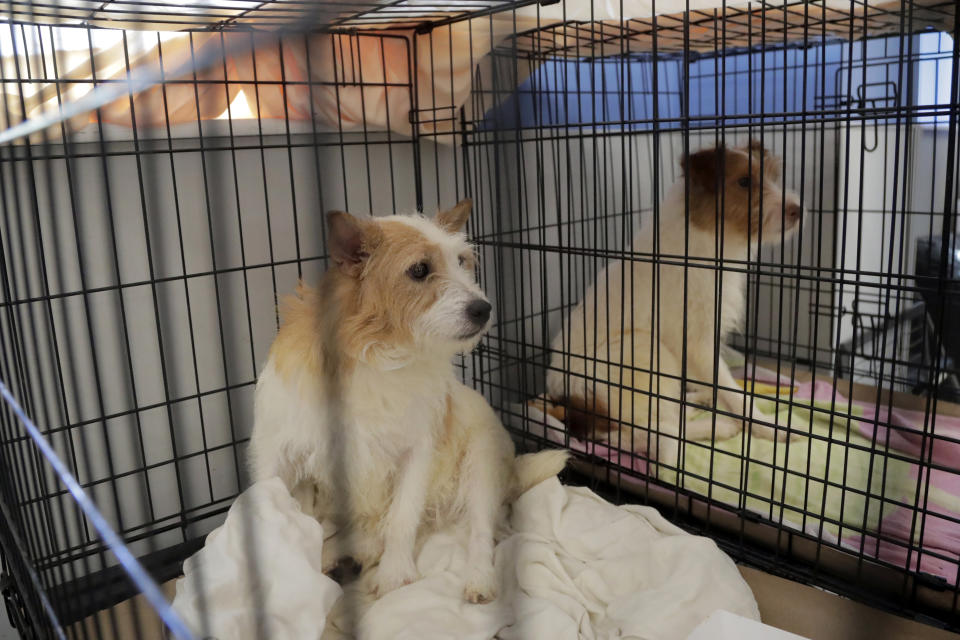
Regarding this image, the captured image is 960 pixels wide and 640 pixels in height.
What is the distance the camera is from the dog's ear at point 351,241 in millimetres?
1451

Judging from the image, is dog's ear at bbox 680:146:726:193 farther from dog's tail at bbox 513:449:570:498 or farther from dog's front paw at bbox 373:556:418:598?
dog's front paw at bbox 373:556:418:598

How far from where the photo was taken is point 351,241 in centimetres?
149

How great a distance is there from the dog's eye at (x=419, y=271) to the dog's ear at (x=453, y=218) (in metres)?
0.15

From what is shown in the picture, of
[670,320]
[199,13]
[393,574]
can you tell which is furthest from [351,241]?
[670,320]

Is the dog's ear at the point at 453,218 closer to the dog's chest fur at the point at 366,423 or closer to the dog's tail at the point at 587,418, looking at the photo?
the dog's chest fur at the point at 366,423

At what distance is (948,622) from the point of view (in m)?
1.50

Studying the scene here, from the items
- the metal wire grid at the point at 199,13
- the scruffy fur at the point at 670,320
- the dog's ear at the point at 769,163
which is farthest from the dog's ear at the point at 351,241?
the dog's ear at the point at 769,163

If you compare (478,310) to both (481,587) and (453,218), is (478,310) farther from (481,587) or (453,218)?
(481,587)

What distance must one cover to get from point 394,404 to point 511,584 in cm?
49

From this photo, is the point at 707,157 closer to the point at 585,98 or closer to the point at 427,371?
the point at 585,98

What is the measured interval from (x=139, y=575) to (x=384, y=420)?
3.86ft

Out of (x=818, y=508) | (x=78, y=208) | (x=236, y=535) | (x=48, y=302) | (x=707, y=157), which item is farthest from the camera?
(x=707, y=157)

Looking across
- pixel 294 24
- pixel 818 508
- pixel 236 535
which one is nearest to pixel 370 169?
pixel 236 535

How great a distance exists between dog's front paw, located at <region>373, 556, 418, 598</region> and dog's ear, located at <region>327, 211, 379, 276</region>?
70 cm
